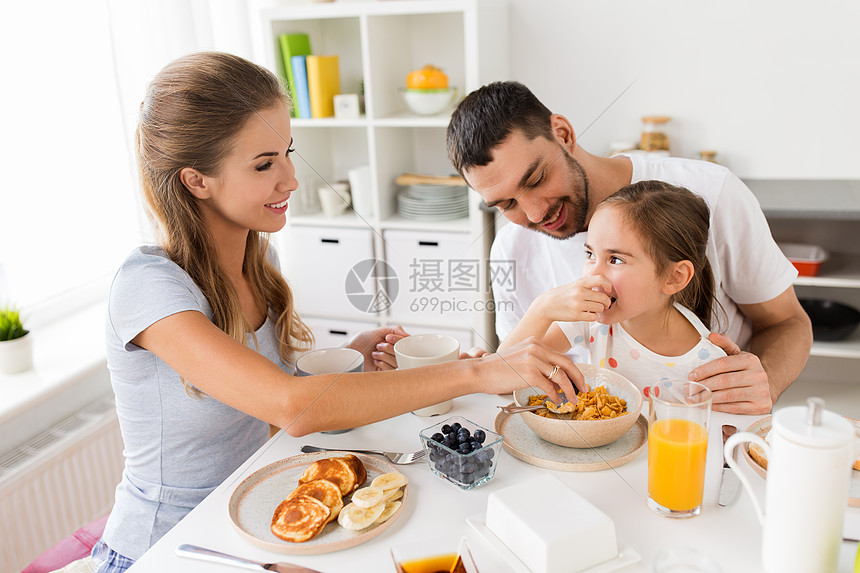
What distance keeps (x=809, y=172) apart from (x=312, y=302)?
80.8 inches

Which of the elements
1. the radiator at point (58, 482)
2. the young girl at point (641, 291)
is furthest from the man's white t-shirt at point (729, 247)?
the radiator at point (58, 482)

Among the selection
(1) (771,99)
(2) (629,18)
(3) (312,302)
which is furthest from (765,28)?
(3) (312,302)

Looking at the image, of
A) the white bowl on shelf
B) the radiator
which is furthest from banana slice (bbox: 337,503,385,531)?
the white bowl on shelf

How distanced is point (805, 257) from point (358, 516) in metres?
2.00

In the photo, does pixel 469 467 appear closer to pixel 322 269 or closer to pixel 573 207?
pixel 322 269

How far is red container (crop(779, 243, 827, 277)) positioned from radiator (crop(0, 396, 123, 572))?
2.18m

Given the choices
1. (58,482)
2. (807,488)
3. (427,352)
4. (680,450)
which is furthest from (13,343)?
(807,488)

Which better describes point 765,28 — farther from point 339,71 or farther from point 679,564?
point 679,564

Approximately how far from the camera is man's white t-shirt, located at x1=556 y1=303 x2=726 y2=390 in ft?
4.33

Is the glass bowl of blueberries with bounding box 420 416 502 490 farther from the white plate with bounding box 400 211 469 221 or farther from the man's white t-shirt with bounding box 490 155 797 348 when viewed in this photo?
the white plate with bounding box 400 211 469 221

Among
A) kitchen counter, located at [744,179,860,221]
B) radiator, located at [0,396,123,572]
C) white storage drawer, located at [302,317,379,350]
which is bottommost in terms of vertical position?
radiator, located at [0,396,123,572]

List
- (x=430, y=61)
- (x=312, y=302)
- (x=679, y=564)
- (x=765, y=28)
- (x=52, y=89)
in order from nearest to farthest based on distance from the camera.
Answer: (x=679, y=564) → (x=312, y=302) → (x=52, y=89) → (x=765, y=28) → (x=430, y=61)

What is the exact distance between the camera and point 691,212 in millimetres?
1308

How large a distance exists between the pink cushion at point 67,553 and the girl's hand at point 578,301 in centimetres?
97
